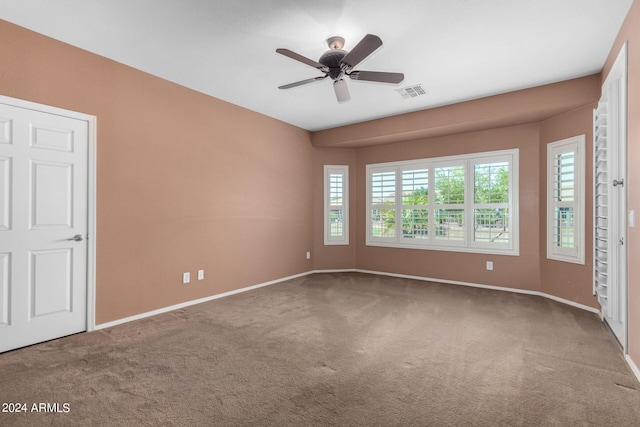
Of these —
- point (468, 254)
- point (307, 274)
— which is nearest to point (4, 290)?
point (307, 274)

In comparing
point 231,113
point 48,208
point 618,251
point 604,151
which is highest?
point 231,113

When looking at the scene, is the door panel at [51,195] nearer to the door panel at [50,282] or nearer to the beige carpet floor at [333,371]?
the door panel at [50,282]

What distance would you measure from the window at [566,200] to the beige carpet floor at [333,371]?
2.71ft

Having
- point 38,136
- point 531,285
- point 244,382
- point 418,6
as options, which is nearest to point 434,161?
point 531,285

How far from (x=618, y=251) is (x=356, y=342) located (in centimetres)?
250

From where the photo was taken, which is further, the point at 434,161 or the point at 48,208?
the point at 434,161

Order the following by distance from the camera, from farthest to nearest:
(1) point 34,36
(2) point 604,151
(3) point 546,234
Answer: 1. (3) point 546,234
2. (2) point 604,151
3. (1) point 34,36

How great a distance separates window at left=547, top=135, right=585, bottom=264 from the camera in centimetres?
392

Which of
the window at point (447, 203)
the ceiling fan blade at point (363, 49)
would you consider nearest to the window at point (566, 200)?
the window at point (447, 203)

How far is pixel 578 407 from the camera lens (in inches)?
75.9

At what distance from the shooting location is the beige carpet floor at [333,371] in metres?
1.86

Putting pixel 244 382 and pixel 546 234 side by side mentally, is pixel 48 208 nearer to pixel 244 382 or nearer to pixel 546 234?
pixel 244 382

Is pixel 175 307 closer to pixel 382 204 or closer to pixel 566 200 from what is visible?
pixel 382 204

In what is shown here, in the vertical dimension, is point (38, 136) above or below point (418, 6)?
below
